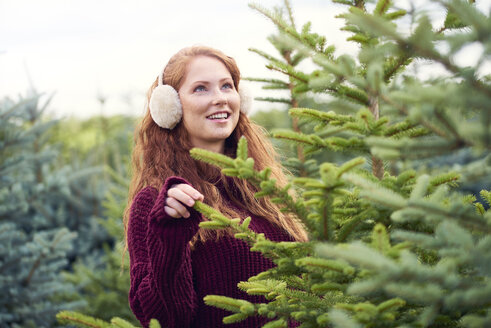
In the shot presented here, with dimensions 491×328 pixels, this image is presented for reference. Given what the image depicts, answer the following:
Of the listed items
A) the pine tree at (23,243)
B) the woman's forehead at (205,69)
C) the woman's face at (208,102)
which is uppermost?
the woman's forehead at (205,69)

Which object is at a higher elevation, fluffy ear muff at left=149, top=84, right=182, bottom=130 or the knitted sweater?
fluffy ear muff at left=149, top=84, right=182, bottom=130

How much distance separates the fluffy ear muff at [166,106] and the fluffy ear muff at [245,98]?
418 millimetres

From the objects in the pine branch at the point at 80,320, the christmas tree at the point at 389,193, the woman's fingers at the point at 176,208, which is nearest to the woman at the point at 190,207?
the woman's fingers at the point at 176,208

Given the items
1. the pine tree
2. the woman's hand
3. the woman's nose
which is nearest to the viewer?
the woman's hand

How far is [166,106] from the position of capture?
103 inches

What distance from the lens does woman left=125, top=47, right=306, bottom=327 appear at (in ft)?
6.49

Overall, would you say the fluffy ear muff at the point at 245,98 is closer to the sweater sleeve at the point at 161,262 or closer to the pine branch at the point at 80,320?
the sweater sleeve at the point at 161,262

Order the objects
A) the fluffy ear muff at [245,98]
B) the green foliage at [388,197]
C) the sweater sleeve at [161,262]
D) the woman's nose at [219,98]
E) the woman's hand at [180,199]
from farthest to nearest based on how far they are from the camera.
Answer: the fluffy ear muff at [245,98] < the woman's nose at [219,98] < the sweater sleeve at [161,262] < the woman's hand at [180,199] < the green foliage at [388,197]

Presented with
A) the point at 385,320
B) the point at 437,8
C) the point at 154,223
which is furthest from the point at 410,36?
the point at 154,223

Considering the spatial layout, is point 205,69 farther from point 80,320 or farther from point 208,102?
point 80,320

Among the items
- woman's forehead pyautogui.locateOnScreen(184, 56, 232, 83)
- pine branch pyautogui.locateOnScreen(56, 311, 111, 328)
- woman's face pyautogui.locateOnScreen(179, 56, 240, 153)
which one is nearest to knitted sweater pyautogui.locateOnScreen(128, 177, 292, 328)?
pine branch pyautogui.locateOnScreen(56, 311, 111, 328)

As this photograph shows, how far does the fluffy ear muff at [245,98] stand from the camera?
2.88 meters

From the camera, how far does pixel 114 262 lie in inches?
214

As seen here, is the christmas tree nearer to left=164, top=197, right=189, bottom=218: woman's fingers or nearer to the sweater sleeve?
left=164, top=197, right=189, bottom=218: woman's fingers
